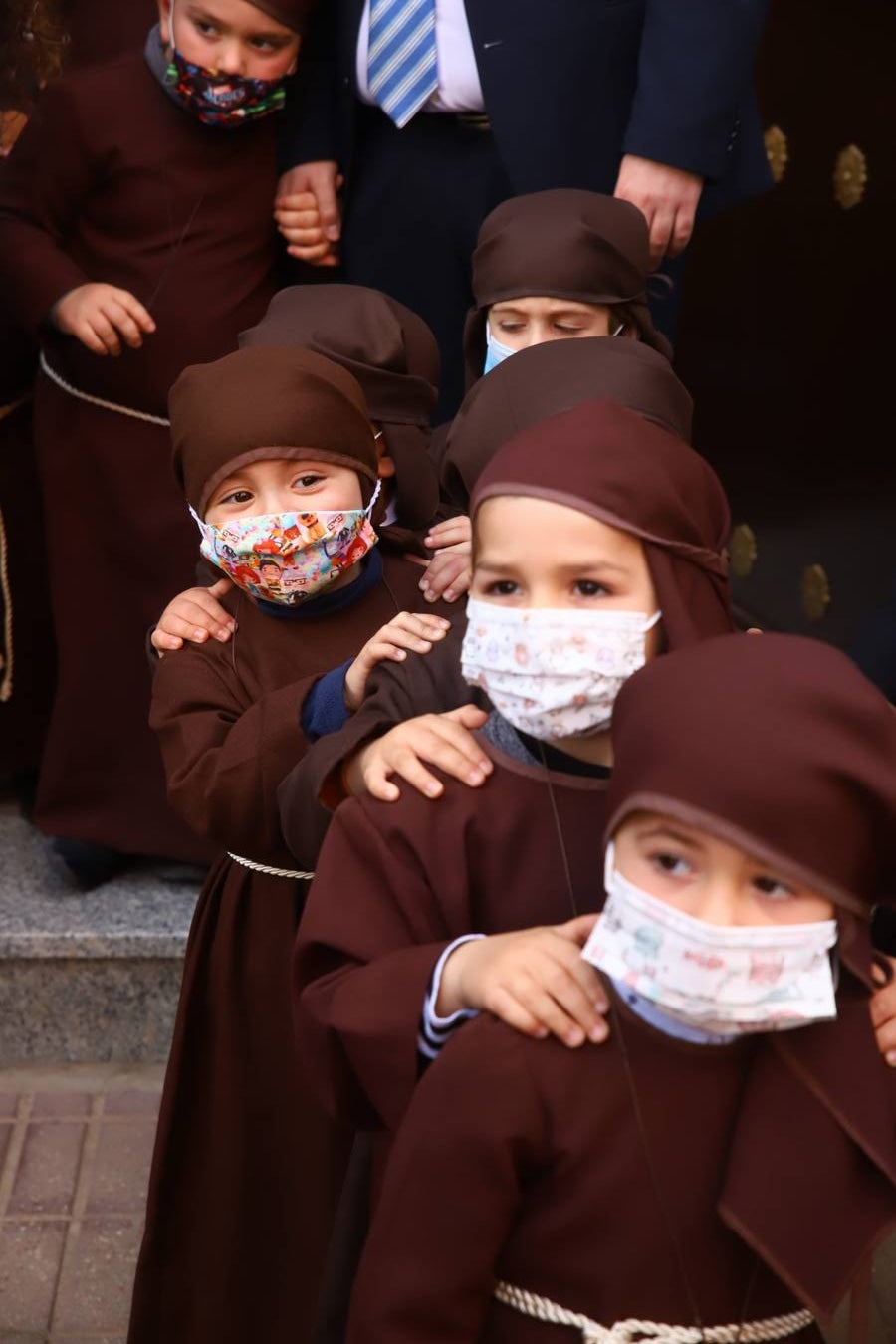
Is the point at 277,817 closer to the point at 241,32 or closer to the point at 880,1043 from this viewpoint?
the point at 880,1043

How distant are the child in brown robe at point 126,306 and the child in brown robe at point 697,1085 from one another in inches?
83.9

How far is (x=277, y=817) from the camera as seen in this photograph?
2.45 metres

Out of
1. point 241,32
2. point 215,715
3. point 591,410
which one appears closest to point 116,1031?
point 215,715

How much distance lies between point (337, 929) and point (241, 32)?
199cm

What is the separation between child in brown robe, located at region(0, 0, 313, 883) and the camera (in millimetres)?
3475

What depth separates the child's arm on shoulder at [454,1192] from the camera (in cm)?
168

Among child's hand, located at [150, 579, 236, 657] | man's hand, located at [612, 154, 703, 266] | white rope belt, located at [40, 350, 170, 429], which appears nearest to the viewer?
child's hand, located at [150, 579, 236, 657]

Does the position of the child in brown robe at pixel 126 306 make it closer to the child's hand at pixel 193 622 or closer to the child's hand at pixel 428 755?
the child's hand at pixel 193 622

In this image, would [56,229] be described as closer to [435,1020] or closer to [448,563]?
[448,563]

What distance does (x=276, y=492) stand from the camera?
2471mm

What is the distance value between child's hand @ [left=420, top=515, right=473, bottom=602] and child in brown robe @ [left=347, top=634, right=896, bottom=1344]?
95 centimetres

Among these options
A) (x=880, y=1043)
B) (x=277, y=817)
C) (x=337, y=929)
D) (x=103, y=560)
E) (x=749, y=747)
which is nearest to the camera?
(x=749, y=747)

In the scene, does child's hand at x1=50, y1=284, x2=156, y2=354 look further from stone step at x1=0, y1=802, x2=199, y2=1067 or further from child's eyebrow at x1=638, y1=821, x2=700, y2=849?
child's eyebrow at x1=638, y1=821, x2=700, y2=849

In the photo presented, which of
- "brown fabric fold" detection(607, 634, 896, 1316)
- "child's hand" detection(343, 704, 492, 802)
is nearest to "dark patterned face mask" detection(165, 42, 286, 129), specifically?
"child's hand" detection(343, 704, 492, 802)
